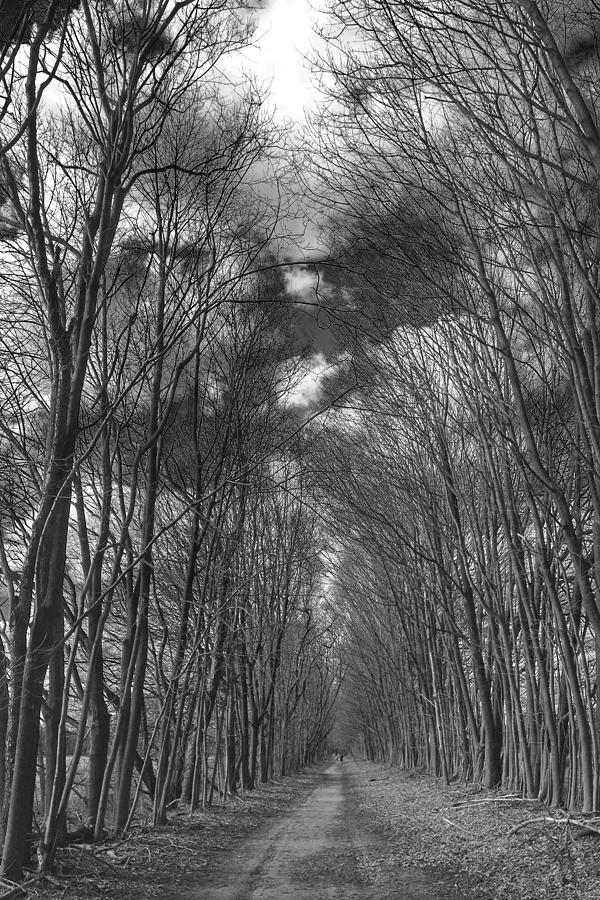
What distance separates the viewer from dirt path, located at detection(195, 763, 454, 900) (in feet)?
20.0

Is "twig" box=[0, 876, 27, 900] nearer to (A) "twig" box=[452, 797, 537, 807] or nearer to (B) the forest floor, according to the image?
(B) the forest floor

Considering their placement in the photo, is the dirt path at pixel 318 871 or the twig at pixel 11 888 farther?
the dirt path at pixel 318 871

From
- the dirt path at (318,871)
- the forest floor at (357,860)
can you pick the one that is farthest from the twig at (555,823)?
the dirt path at (318,871)

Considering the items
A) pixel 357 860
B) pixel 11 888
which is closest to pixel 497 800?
pixel 357 860

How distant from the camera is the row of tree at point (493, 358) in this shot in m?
5.33

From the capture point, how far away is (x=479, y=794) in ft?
40.0

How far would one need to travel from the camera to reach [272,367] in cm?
1197

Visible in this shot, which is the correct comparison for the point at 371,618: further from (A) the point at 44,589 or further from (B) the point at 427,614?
(A) the point at 44,589

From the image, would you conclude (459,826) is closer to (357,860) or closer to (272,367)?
(357,860)

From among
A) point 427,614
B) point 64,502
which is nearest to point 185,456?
point 64,502

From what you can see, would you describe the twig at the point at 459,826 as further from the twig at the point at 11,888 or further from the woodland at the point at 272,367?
the twig at the point at 11,888

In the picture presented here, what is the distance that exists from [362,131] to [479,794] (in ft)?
36.0

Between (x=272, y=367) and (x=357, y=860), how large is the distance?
7381 millimetres

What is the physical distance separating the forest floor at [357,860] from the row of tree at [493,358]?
3.31 feet
